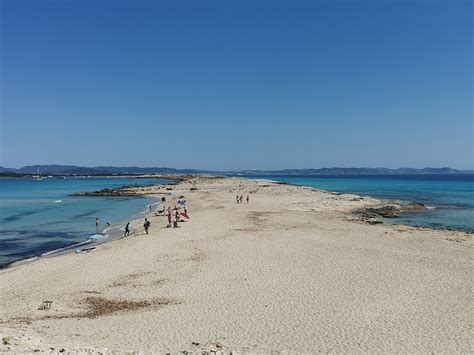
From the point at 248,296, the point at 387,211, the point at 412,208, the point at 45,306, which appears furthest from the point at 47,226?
the point at 412,208

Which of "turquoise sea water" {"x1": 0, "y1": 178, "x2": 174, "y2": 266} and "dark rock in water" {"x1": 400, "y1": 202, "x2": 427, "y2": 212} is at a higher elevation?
"dark rock in water" {"x1": 400, "y1": 202, "x2": 427, "y2": 212}

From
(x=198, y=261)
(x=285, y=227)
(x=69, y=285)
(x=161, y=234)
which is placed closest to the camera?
(x=69, y=285)

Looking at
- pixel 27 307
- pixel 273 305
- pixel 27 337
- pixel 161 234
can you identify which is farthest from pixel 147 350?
pixel 161 234

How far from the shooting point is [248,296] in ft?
50.4

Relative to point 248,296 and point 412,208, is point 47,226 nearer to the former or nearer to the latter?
point 248,296

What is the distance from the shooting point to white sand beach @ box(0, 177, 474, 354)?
1153cm

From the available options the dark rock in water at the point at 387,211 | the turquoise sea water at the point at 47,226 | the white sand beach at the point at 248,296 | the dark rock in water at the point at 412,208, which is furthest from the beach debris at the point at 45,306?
the dark rock in water at the point at 412,208

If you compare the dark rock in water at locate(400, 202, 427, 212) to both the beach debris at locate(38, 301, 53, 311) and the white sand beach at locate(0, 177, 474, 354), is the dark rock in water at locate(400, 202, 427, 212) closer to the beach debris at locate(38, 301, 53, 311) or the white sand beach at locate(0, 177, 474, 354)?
the white sand beach at locate(0, 177, 474, 354)

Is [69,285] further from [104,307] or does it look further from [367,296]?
[367,296]

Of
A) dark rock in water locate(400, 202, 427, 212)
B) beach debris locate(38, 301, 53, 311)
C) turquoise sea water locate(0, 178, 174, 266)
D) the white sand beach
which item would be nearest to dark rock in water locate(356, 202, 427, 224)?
dark rock in water locate(400, 202, 427, 212)

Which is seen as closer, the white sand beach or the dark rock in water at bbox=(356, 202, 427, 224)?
the white sand beach

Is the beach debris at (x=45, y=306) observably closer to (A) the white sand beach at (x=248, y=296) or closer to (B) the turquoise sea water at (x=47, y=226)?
(A) the white sand beach at (x=248, y=296)

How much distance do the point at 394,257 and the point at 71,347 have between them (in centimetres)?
1639

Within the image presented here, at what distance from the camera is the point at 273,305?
1441 cm
